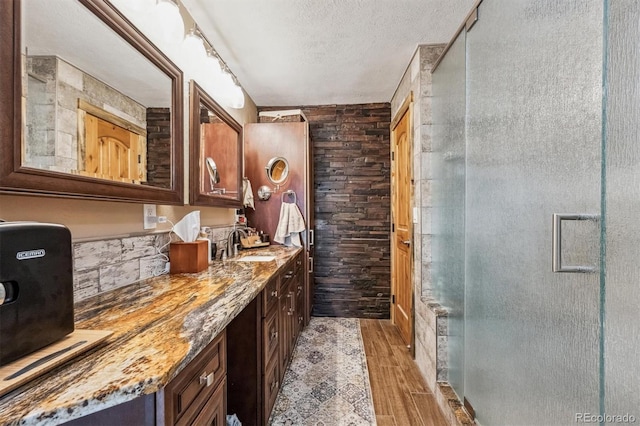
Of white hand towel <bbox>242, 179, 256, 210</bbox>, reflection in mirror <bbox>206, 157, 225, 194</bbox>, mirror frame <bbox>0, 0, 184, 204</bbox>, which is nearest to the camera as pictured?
mirror frame <bbox>0, 0, 184, 204</bbox>

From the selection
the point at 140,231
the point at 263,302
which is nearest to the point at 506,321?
the point at 263,302

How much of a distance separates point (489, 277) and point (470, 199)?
400 millimetres

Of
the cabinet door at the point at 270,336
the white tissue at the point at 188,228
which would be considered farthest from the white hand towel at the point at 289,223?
the white tissue at the point at 188,228

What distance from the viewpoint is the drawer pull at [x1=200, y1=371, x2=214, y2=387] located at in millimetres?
840

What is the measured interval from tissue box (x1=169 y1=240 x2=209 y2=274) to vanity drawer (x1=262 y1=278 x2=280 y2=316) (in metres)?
0.39

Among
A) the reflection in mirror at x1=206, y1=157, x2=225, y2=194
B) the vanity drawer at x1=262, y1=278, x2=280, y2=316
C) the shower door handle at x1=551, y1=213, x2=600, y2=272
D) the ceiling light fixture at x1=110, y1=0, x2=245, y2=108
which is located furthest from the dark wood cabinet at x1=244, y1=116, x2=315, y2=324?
the shower door handle at x1=551, y1=213, x2=600, y2=272

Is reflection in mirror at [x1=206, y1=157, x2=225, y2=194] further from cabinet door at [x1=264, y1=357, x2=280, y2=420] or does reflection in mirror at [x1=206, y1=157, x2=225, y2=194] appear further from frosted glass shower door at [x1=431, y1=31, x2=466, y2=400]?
frosted glass shower door at [x1=431, y1=31, x2=466, y2=400]

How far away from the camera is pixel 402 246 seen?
2742 millimetres

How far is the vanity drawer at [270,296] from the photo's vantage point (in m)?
1.48

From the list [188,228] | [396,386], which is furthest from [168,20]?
[396,386]

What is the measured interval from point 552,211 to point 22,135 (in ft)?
5.21

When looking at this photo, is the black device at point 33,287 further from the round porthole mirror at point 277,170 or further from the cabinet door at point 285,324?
the round porthole mirror at point 277,170


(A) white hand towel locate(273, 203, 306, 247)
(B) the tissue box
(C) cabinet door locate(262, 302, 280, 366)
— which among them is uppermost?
(A) white hand towel locate(273, 203, 306, 247)

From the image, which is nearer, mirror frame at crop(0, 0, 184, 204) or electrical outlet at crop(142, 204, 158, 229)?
mirror frame at crop(0, 0, 184, 204)
